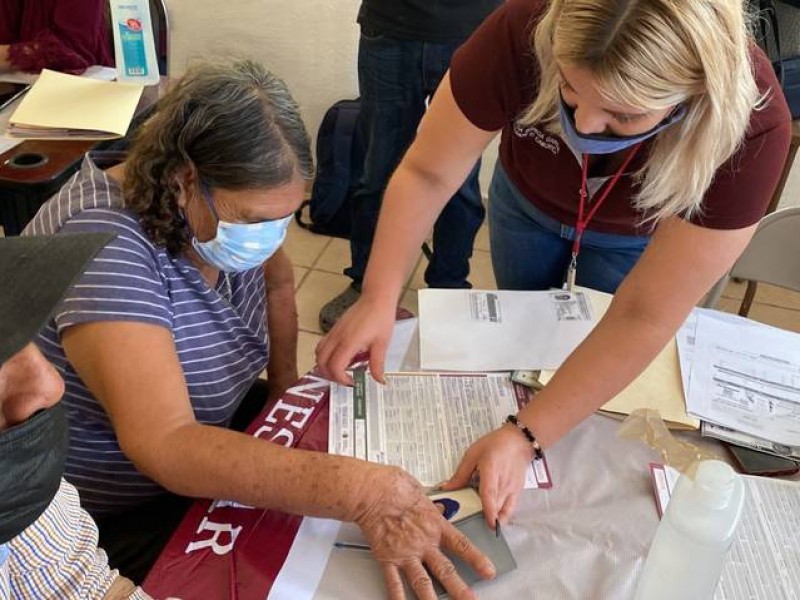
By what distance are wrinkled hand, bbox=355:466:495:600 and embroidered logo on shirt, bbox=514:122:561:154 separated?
60 centimetres

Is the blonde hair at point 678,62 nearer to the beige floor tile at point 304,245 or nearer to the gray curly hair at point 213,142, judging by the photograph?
the gray curly hair at point 213,142

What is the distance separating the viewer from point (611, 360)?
41.9 inches

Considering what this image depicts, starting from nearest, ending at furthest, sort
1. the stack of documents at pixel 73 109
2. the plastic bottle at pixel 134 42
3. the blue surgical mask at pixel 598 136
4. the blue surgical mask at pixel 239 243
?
the blue surgical mask at pixel 598 136
the blue surgical mask at pixel 239 243
the stack of documents at pixel 73 109
the plastic bottle at pixel 134 42

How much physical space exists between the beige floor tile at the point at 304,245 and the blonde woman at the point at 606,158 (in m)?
1.54

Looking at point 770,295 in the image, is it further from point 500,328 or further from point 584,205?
point 500,328

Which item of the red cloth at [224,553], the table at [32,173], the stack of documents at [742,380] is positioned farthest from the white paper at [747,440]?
the table at [32,173]

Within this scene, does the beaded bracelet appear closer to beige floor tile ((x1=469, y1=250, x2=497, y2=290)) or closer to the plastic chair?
the plastic chair

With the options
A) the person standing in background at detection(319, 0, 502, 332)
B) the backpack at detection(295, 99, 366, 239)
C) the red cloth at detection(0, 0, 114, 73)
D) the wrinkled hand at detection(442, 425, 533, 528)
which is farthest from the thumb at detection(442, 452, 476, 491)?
the backpack at detection(295, 99, 366, 239)

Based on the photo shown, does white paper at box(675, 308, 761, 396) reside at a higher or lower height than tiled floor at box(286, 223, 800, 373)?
higher

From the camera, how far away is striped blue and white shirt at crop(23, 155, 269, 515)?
3.26ft

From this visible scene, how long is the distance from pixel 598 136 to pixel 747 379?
0.46 m

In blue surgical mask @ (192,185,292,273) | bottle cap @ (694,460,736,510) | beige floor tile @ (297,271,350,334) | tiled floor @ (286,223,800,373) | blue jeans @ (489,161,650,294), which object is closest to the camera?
bottle cap @ (694,460,736,510)

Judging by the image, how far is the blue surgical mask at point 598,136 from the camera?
3.19 ft

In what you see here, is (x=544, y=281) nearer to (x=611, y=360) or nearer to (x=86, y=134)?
(x=611, y=360)
